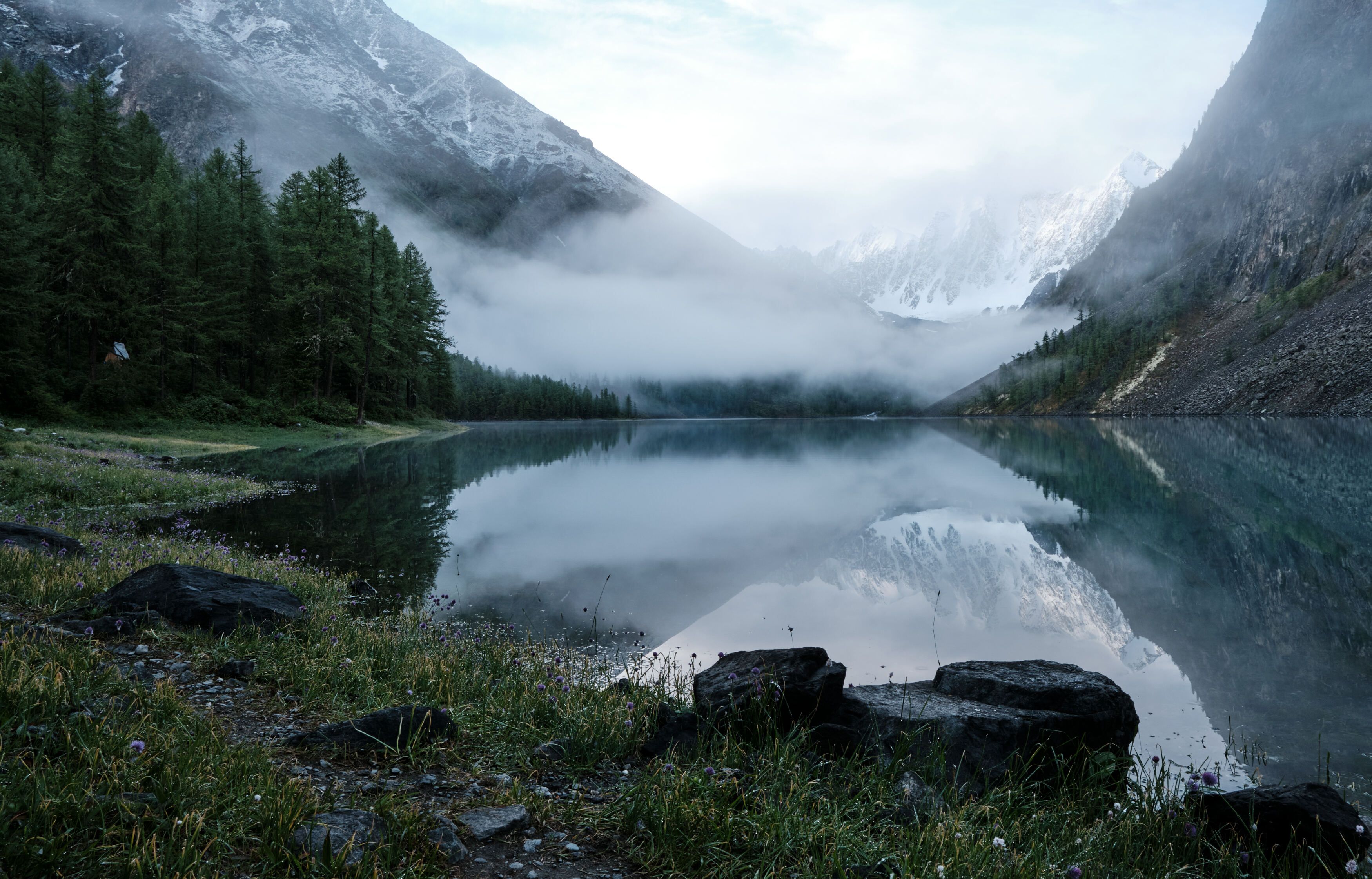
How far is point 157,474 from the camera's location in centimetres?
2400

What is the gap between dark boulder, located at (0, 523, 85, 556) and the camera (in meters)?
11.1

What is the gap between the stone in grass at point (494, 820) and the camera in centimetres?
Result: 429

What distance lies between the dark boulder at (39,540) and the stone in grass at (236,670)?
22.1 ft

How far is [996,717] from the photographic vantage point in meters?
6.19

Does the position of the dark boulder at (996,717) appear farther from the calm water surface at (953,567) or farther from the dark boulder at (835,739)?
the calm water surface at (953,567)

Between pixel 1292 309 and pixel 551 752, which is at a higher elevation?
pixel 1292 309

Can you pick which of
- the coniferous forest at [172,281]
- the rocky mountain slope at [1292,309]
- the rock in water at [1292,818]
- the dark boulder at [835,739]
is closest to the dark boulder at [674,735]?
the dark boulder at [835,739]

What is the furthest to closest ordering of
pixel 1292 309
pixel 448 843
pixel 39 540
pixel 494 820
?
1. pixel 1292 309
2. pixel 39 540
3. pixel 494 820
4. pixel 448 843

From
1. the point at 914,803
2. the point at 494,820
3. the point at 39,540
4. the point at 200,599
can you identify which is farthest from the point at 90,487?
the point at 914,803

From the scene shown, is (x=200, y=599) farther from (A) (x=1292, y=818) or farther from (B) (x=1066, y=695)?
(A) (x=1292, y=818)

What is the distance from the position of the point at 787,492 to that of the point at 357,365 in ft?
166

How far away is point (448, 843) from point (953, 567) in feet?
49.1

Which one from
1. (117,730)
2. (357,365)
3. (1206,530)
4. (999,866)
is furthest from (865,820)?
(357,365)

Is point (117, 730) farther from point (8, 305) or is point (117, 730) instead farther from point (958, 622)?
point (8, 305)
